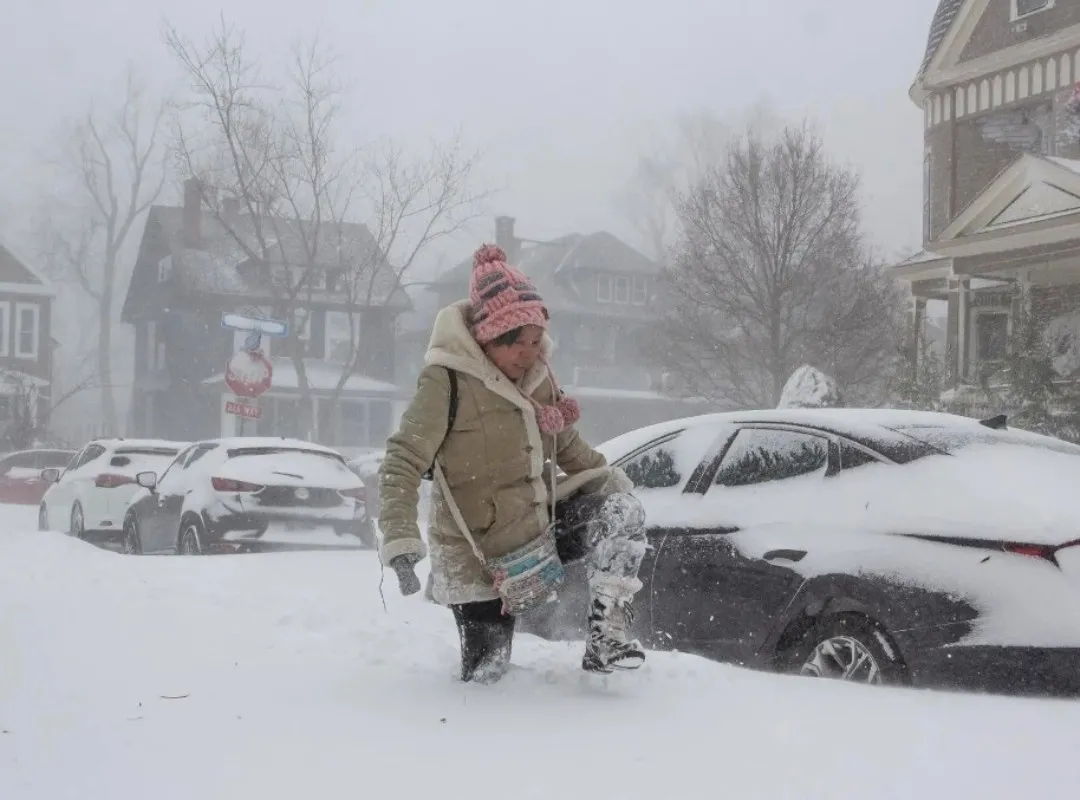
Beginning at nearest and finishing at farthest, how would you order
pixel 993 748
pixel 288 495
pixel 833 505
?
pixel 993 748, pixel 833 505, pixel 288 495

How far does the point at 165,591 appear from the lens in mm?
7129

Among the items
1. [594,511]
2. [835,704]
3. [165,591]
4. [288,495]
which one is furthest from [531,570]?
[288,495]

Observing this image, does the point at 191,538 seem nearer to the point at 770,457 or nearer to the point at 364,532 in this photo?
the point at 364,532

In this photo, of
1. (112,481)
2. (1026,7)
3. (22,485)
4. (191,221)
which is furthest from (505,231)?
(112,481)

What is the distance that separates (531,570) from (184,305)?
45.2 meters

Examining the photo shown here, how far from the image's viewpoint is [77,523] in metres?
15.1

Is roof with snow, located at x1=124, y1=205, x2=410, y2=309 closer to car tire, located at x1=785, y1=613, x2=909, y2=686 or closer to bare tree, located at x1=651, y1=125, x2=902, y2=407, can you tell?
bare tree, located at x1=651, y1=125, x2=902, y2=407

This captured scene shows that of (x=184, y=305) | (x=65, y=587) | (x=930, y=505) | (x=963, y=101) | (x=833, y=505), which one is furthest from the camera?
(x=184, y=305)

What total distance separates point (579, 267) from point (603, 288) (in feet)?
5.20

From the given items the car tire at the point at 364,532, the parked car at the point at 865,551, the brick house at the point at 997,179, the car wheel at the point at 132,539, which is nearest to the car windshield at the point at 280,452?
the car tire at the point at 364,532

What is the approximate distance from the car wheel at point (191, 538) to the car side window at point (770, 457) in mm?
6371

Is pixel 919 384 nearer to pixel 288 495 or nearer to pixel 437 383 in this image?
pixel 288 495

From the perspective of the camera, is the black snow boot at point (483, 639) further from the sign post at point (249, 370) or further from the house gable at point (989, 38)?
the house gable at point (989, 38)

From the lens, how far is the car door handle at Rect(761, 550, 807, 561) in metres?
4.91
